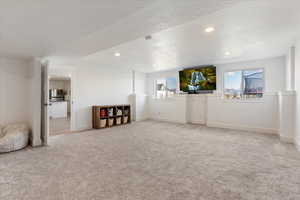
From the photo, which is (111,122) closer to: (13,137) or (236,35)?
(13,137)

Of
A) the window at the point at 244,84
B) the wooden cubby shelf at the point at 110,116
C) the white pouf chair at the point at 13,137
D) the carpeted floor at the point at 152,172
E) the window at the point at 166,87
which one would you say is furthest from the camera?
the window at the point at 166,87

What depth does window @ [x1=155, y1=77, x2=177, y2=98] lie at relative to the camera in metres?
7.23

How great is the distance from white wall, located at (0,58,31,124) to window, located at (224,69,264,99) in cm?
628

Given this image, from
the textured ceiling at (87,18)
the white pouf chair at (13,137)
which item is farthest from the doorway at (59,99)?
the textured ceiling at (87,18)

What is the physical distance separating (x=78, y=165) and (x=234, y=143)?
348 cm

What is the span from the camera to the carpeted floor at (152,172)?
5.85ft

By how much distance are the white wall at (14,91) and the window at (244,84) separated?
6281mm

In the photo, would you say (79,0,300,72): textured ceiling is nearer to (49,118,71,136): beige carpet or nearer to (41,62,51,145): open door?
(41,62,51,145): open door

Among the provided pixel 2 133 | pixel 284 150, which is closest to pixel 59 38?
pixel 2 133

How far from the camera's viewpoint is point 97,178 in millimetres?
2102

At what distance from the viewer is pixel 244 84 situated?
543 cm

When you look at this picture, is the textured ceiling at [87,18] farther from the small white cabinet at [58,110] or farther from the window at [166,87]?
the small white cabinet at [58,110]

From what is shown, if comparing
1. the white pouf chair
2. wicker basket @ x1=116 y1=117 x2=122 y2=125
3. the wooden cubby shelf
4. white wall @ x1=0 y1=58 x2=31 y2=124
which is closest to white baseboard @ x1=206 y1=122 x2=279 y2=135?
the wooden cubby shelf

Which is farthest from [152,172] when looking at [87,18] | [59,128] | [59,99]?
[59,99]
